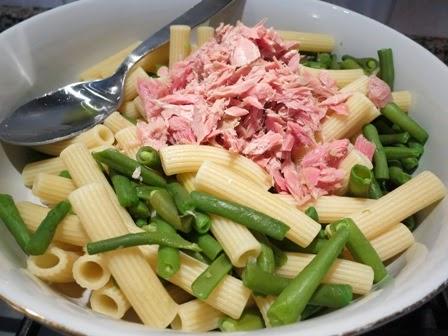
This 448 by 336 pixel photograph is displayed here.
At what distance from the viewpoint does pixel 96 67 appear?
1.69 meters

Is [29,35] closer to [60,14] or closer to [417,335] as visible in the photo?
[60,14]

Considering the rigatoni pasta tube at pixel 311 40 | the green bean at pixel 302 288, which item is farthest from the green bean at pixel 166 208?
the rigatoni pasta tube at pixel 311 40

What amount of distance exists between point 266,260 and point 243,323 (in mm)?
135

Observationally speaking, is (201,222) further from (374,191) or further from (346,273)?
(374,191)

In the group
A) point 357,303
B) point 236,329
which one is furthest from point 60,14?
point 357,303

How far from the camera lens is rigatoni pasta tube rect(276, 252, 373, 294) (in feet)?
3.58

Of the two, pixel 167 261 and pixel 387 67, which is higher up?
pixel 387 67

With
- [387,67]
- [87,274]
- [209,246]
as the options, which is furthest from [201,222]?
[387,67]

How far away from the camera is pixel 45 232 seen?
114cm

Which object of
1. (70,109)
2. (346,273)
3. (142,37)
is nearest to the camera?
(346,273)

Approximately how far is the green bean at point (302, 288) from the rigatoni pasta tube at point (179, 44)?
2.60ft

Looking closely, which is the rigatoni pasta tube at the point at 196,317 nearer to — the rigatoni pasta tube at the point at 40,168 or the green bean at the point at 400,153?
the rigatoni pasta tube at the point at 40,168

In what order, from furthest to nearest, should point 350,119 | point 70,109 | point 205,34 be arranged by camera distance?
point 205,34 → point 70,109 → point 350,119

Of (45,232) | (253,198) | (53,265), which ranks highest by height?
(253,198)
